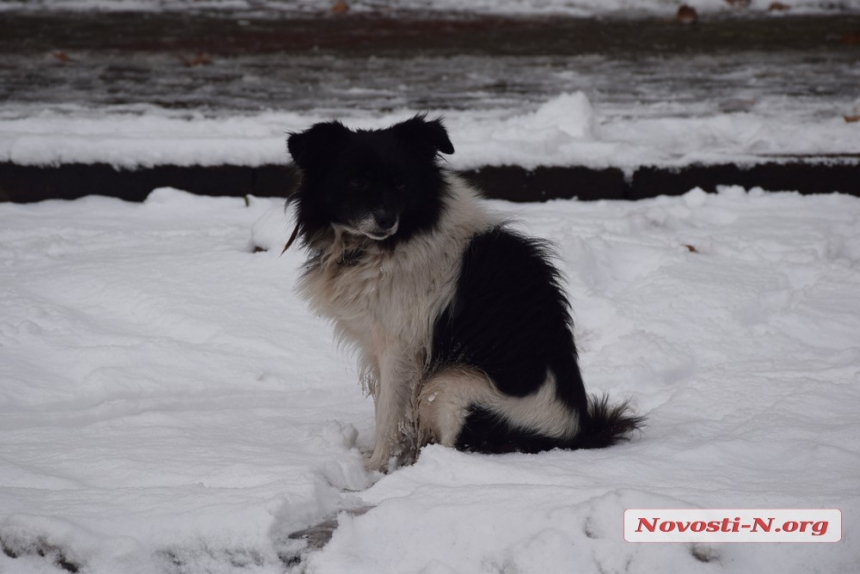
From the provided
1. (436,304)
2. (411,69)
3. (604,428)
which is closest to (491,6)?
(411,69)

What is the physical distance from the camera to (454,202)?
3719 mm

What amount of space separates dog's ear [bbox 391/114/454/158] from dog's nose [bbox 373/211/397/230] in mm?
384

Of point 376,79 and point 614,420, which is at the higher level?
point 376,79

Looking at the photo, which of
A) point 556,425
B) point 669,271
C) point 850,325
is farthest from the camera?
point 669,271

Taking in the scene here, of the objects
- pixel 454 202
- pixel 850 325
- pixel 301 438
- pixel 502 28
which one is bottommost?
pixel 301 438

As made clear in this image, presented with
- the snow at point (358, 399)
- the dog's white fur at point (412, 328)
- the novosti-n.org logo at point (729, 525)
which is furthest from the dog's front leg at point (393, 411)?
the novosti-n.org logo at point (729, 525)

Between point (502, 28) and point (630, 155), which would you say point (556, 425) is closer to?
point (630, 155)

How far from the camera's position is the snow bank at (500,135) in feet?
20.8

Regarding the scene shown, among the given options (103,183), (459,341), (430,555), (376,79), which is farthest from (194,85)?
(430,555)

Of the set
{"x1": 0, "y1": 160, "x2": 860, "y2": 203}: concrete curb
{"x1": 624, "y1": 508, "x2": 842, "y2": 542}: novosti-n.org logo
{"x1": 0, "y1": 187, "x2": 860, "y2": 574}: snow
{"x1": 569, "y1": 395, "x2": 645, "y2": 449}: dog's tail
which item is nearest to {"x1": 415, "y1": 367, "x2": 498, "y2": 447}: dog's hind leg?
{"x1": 0, "y1": 187, "x2": 860, "y2": 574}: snow

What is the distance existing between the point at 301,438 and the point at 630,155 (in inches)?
146

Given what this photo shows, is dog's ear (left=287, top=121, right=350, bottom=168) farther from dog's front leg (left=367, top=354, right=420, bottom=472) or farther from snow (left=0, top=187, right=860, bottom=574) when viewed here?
snow (left=0, top=187, right=860, bottom=574)

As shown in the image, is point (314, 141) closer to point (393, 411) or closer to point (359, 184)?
point (359, 184)

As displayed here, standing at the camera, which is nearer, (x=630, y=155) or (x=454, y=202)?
(x=454, y=202)
